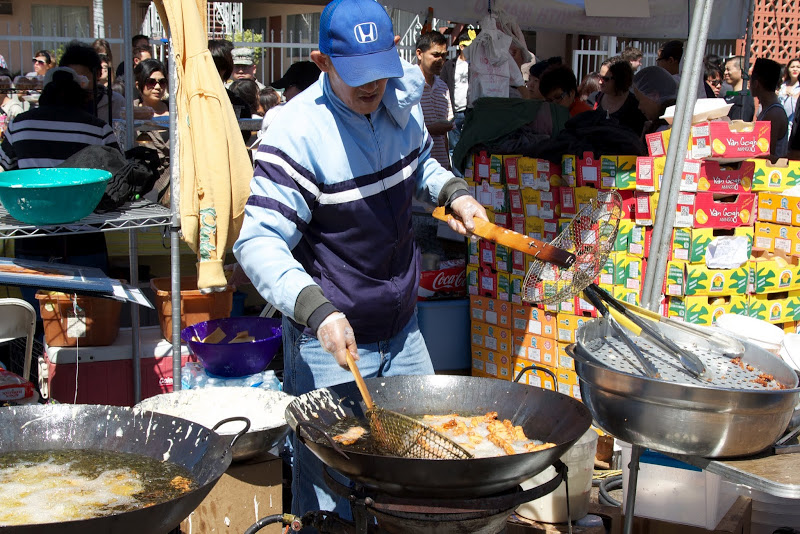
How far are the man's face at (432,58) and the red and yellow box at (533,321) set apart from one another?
276 cm

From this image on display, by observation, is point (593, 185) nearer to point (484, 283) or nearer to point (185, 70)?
point (484, 283)

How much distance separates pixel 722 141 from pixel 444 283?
1.85 m

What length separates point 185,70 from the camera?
362 centimetres

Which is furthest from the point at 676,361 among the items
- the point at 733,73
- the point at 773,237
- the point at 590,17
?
the point at 733,73

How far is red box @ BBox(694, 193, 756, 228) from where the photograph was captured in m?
3.94

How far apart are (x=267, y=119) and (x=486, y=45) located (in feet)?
5.93

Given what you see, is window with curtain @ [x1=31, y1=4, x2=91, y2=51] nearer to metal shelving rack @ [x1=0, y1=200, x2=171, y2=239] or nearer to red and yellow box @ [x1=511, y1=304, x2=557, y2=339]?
metal shelving rack @ [x1=0, y1=200, x2=171, y2=239]

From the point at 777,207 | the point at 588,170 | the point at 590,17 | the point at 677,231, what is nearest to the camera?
the point at 677,231

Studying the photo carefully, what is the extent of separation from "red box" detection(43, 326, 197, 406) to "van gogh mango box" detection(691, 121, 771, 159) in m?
2.69

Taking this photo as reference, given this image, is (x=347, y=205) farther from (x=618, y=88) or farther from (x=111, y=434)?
(x=618, y=88)

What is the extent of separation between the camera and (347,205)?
2.48 m

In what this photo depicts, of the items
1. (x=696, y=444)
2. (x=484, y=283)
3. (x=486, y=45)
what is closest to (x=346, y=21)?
(x=696, y=444)

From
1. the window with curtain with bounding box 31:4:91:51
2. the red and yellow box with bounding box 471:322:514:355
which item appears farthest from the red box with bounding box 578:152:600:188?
the window with curtain with bounding box 31:4:91:51

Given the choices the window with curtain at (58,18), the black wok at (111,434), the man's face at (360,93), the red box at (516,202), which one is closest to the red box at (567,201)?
the red box at (516,202)
